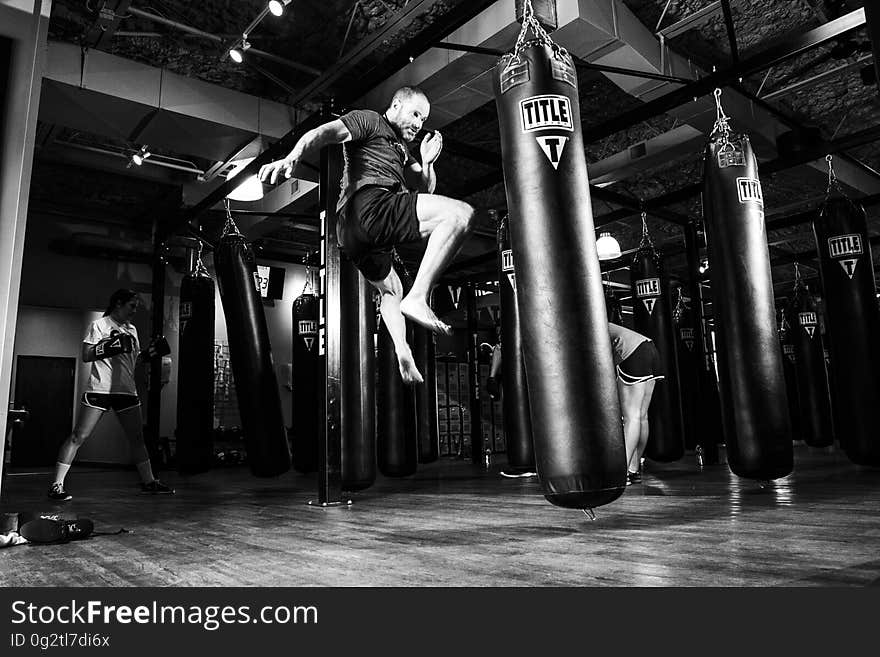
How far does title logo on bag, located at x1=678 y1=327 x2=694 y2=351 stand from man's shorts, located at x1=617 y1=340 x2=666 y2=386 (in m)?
4.37

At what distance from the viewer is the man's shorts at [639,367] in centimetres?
452

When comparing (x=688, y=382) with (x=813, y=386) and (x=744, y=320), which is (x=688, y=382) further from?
(x=744, y=320)

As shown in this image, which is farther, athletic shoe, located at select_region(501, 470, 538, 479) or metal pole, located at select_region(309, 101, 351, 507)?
athletic shoe, located at select_region(501, 470, 538, 479)

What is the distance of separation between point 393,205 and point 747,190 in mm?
1906

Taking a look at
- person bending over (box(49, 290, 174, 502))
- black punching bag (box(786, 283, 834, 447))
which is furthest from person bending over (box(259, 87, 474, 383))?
black punching bag (box(786, 283, 834, 447))

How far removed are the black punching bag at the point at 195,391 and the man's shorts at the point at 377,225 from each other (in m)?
2.97

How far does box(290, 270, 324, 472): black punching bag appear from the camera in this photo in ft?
19.1

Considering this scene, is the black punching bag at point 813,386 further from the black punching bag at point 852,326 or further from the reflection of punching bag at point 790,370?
the black punching bag at point 852,326

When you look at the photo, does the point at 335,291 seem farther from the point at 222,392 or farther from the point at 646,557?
the point at 222,392

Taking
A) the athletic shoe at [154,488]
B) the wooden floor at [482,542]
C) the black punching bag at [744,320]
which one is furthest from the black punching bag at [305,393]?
the black punching bag at [744,320]

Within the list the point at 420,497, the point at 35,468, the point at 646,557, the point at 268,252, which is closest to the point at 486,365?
the point at 268,252

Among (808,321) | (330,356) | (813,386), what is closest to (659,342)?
(813,386)

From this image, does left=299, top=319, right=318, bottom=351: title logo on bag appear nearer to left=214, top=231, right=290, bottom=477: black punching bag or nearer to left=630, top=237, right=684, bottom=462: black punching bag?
left=214, top=231, right=290, bottom=477: black punching bag

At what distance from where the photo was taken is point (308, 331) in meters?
6.20
